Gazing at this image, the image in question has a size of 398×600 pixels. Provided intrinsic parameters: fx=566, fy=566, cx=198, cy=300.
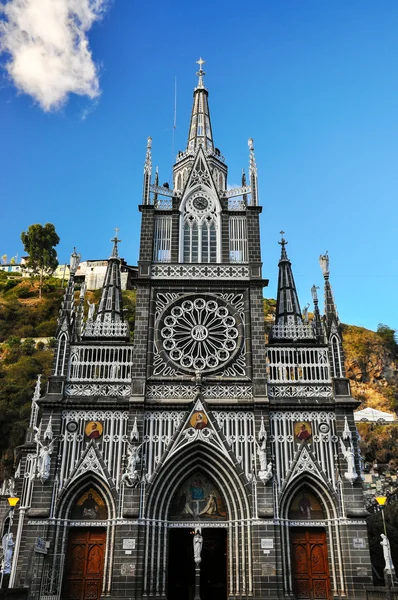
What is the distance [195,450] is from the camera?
73.4 ft

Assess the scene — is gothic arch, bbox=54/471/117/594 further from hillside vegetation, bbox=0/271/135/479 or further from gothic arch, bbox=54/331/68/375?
hillside vegetation, bbox=0/271/135/479

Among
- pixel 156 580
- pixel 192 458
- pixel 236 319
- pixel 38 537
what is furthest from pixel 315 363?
pixel 38 537

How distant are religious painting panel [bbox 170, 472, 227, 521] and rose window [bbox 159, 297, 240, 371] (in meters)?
4.60

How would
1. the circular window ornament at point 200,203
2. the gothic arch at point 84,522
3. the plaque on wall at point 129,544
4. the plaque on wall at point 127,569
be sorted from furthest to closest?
the circular window ornament at point 200,203, the gothic arch at point 84,522, the plaque on wall at point 129,544, the plaque on wall at point 127,569

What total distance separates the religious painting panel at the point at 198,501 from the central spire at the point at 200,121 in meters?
16.9

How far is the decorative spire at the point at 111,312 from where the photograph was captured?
25.8 meters

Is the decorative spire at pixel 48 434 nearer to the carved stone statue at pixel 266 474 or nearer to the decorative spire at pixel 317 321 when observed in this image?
the carved stone statue at pixel 266 474

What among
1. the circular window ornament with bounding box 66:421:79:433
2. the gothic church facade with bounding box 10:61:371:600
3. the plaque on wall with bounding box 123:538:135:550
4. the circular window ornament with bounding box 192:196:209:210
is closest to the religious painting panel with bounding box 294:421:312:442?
the gothic church facade with bounding box 10:61:371:600

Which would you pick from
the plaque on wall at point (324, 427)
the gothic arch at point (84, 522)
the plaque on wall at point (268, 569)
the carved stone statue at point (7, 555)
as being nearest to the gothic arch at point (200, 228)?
the plaque on wall at point (324, 427)

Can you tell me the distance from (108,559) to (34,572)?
2.61 meters

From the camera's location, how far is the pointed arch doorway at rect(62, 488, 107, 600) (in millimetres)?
20672

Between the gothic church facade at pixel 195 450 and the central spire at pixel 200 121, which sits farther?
the central spire at pixel 200 121

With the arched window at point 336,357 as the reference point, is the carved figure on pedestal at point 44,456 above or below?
below

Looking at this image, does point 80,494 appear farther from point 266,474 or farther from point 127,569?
point 266,474
